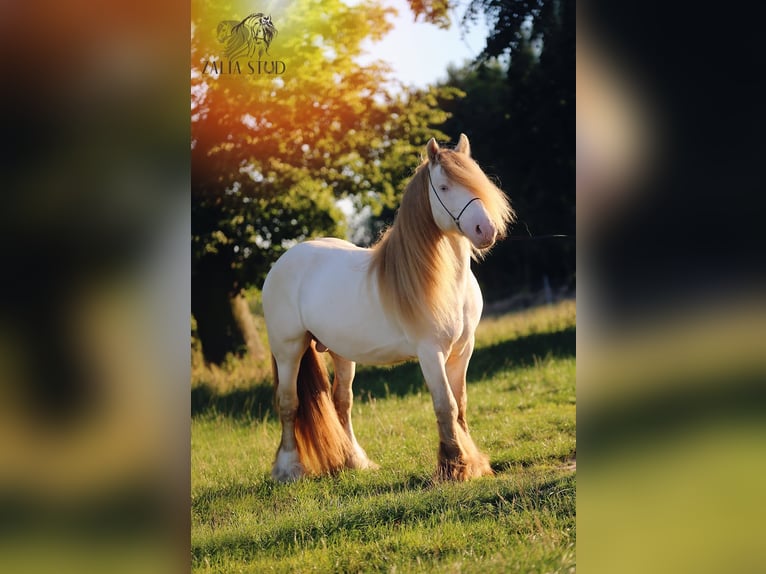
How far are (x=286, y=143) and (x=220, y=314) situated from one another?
105 cm

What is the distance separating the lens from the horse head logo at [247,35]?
3912 mm

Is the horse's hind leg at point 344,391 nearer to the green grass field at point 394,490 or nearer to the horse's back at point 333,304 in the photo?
the green grass field at point 394,490

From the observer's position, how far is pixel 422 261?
12.5ft

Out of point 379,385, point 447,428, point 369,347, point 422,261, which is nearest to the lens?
point 422,261

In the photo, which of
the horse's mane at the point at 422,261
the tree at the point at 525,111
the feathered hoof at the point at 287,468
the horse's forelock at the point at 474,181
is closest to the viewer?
the horse's forelock at the point at 474,181

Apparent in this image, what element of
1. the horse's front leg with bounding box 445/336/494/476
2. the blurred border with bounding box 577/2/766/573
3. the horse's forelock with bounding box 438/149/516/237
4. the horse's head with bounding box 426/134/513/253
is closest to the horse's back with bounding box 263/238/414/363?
the horse's front leg with bounding box 445/336/494/476

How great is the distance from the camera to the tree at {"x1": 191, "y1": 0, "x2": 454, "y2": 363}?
402cm

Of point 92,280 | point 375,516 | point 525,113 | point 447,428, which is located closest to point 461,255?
point 447,428

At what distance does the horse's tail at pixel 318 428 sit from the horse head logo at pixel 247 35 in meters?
1.60

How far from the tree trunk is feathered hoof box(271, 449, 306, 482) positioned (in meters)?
0.64

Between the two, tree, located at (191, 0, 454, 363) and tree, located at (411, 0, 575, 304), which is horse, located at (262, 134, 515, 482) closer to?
tree, located at (191, 0, 454, 363)

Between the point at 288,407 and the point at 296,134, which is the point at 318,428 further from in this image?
the point at 296,134

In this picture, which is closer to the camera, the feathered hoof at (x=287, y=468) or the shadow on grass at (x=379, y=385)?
the feathered hoof at (x=287, y=468)

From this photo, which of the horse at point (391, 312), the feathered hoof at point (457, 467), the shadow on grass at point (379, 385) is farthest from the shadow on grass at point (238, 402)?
the feathered hoof at point (457, 467)
